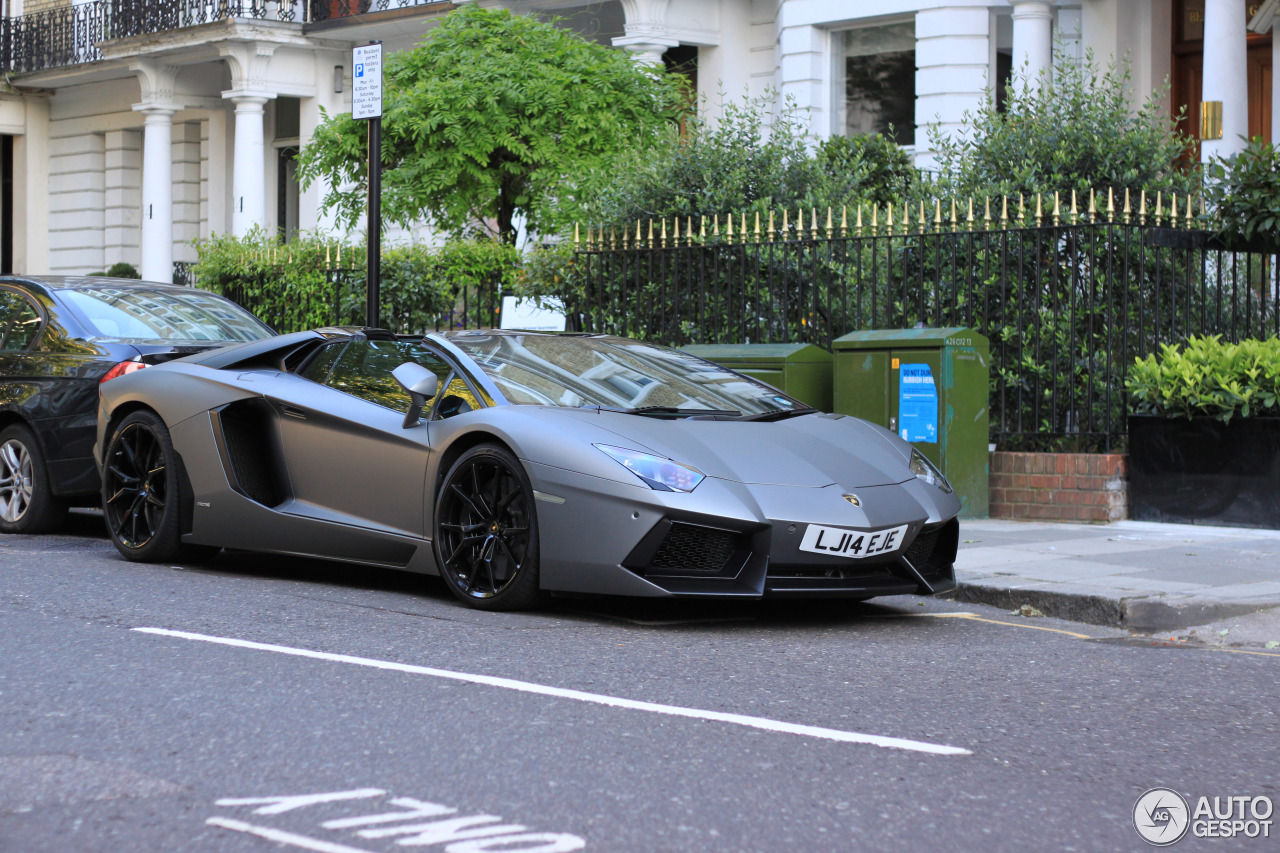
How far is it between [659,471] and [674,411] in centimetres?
78

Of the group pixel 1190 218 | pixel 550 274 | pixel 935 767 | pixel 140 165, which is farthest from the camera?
pixel 140 165

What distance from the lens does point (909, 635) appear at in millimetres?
6520

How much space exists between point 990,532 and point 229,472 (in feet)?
15.4

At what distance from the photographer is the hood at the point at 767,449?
6.37m

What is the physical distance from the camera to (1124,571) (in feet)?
26.6

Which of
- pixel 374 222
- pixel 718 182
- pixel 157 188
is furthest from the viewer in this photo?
pixel 157 188

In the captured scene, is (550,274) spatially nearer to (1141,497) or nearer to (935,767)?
(1141,497)

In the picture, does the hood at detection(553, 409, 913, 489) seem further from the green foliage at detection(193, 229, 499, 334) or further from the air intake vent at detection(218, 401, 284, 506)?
the green foliage at detection(193, 229, 499, 334)

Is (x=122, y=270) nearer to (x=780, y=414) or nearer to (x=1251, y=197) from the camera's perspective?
(x=1251, y=197)

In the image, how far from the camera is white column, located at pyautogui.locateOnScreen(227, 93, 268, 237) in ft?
88.6

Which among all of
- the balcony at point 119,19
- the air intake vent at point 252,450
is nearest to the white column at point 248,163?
the balcony at point 119,19

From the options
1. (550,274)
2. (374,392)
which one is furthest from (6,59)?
(374,392)

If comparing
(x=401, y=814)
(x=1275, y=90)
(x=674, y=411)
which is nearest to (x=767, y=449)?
(x=674, y=411)

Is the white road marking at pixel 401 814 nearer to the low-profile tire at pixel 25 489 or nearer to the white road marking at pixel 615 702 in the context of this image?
the white road marking at pixel 615 702
